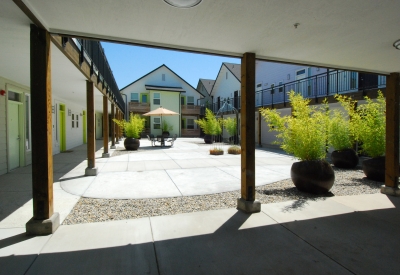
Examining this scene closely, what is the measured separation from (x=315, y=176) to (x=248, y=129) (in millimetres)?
2098

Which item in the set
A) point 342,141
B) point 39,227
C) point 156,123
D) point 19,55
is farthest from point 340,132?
point 156,123

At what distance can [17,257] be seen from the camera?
266 cm

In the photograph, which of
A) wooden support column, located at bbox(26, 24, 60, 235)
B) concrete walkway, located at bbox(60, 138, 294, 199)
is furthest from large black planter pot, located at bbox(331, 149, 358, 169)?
wooden support column, located at bbox(26, 24, 60, 235)

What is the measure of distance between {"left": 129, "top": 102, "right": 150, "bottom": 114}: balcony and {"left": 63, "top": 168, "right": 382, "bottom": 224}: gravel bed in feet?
85.2

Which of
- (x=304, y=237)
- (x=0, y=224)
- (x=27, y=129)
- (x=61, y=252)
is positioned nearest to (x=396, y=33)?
(x=304, y=237)

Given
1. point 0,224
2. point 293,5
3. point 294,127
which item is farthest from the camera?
point 294,127

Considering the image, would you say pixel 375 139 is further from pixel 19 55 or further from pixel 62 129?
pixel 62 129

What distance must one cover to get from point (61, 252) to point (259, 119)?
16.0m

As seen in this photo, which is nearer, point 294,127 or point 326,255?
point 326,255

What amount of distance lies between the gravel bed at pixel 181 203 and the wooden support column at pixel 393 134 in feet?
1.26

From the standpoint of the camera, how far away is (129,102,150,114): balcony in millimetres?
29766

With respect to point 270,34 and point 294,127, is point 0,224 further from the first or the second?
point 294,127

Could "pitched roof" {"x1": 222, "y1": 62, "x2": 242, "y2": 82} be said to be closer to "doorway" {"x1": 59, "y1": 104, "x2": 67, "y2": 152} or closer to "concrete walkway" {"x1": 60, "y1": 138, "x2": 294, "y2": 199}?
"doorway" {"x1": 59, "y1": 104, "x2": 67, "y2": 152}

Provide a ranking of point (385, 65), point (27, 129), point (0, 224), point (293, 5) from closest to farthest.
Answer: point (293, 5), point (0, 224), point (385, 65), point (27, 129)
